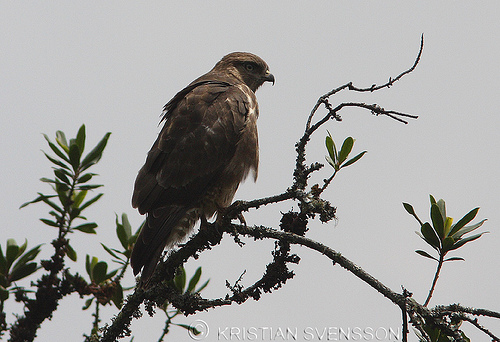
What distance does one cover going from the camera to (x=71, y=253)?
409cm

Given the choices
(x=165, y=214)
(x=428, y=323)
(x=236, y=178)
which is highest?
(x=236, y=178)

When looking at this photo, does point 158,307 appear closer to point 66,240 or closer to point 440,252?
point 66,240

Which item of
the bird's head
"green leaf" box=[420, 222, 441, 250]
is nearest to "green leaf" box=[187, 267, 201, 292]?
"green leaf" box=[420, 222, 441, 250]

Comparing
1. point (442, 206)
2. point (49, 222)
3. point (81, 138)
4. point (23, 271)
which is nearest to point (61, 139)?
point (81, 138)

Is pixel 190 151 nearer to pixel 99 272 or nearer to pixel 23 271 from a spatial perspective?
pixel 99 272

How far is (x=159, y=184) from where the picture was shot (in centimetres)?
486

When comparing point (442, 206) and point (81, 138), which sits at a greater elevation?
point (81, 138)

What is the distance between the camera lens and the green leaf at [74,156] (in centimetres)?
429

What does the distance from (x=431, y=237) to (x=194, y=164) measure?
221cm

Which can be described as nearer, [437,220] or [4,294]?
[437,220]

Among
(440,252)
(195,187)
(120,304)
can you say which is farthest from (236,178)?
(440,252)

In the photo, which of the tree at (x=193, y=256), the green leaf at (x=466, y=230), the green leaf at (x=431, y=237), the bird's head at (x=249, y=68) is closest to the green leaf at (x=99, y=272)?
the tree at (x=193, y=256)

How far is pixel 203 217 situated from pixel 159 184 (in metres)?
0.44

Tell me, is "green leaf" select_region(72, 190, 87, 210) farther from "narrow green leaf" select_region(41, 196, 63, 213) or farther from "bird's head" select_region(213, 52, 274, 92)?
"bird's head" select_region(213, 52, 274, 92)
